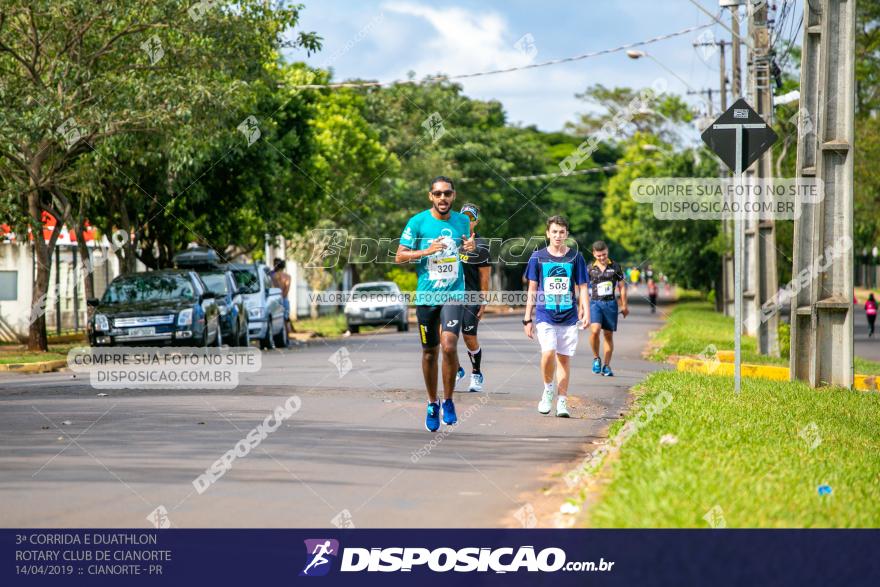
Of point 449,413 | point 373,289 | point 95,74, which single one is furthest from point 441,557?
point 373,289

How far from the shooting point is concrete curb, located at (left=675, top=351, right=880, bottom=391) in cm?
1839

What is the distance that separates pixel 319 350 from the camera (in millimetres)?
27203

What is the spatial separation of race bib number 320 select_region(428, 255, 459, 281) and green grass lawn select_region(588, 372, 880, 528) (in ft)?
6.63

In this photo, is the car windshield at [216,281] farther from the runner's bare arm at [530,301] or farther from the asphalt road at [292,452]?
the runner's bare arm at [530,301]

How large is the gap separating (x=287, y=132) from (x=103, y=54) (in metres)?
11.7

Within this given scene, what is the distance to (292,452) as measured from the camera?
32.2 ft

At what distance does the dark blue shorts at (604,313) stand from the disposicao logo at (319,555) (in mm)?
12386

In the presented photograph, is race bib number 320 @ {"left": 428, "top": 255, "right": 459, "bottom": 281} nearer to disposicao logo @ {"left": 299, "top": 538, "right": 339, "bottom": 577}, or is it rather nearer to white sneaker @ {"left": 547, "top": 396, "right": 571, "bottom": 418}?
white sneaker @ {"left": 547, "top": 396, "right": 571, "bottom": 418}

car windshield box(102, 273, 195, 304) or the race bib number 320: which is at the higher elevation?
the race bib number 320

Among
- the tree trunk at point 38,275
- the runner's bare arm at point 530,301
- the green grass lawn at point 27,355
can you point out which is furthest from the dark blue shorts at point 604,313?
the tree trunk at point 38,275

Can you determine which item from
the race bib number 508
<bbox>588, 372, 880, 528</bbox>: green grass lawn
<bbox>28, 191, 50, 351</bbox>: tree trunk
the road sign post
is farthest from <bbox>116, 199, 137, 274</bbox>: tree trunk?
the race bib number 508

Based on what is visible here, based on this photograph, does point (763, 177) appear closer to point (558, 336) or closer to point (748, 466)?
point (558, 336)

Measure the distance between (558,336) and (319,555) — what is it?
6788mm

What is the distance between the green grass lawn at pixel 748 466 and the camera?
6.69m
